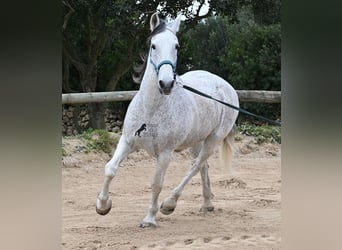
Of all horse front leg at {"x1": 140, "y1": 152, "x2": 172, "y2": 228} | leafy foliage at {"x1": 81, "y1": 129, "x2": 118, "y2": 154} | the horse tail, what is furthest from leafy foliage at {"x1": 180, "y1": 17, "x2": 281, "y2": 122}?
horse front leg at {"x1": 140, "y1": 152, "x2": 172, "y2": 228}

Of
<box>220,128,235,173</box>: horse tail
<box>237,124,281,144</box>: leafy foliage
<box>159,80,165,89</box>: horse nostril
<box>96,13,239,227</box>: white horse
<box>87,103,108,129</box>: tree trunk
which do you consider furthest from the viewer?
<box>87,103,108,129</box>: tree trunk

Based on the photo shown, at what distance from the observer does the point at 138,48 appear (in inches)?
322

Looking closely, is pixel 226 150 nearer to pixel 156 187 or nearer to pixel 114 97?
pixel 156 187

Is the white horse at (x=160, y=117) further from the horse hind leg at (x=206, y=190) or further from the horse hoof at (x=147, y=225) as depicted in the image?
the horse hind leg at (x=206, y=190)

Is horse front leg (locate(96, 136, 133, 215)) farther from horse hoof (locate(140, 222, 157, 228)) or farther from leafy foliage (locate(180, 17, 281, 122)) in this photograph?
leafy foliage (locate(180, 17, 281, 122))

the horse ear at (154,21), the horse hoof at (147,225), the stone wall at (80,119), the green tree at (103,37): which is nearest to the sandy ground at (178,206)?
the horse hoof at (147,225)

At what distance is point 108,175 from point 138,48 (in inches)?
210

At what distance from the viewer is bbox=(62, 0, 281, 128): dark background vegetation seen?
288 inches

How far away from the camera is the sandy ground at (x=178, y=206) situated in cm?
310

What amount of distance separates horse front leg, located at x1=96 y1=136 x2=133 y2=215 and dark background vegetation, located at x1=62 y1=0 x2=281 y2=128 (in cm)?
419
